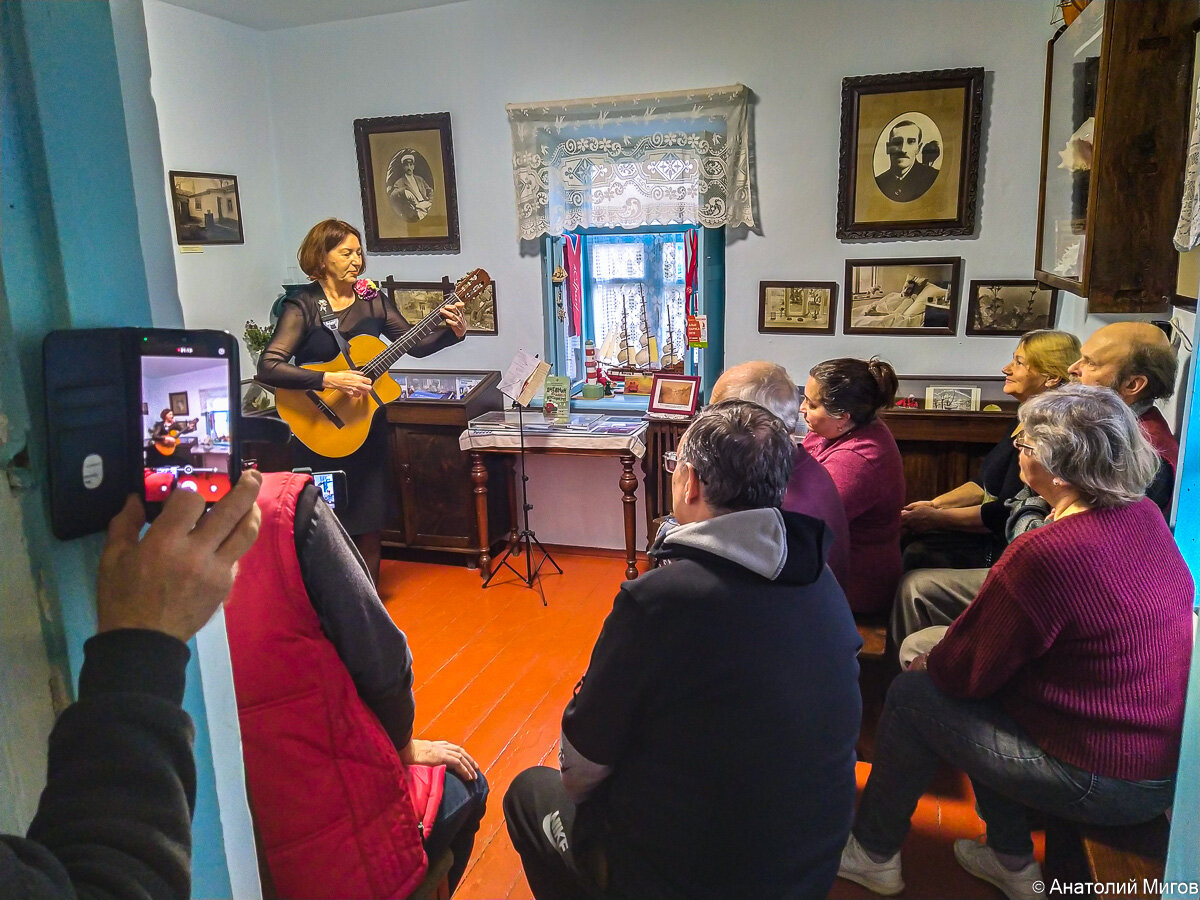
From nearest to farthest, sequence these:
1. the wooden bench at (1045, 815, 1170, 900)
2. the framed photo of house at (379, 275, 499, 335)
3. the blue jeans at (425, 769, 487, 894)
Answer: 1. the blue jeans at (425, 769, 487, 894)
2. the wooden bench at (1045, 815, 1170, 900)
3. the framed photo of house at (379, 275, 499, 335)

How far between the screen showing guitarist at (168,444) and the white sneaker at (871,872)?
2.15 m

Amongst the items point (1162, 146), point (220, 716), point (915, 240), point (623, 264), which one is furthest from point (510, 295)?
point (220, 716)

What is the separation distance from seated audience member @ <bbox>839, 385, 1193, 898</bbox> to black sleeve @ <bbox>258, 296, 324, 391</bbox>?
2.70 metres

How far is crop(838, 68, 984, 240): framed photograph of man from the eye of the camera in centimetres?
375

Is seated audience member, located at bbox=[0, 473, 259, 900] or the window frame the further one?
the window frame

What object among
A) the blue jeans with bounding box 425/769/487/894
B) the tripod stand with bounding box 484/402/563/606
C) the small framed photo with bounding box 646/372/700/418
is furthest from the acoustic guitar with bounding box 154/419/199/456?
the small framed photo with bounding box 646/372/700/418

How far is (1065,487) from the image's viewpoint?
193 cm

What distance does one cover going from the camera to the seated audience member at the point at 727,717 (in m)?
1.41

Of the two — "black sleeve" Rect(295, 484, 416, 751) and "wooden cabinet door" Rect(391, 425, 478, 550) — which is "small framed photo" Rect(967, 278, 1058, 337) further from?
"black sleeve" Rect(295, 484, 416, 751)

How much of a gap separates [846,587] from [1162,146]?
155 centimetres

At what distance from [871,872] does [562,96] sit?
3.82 m

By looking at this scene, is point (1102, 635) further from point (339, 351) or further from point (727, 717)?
point (339, 351)

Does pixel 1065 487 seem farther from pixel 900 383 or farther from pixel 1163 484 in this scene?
pixel 900 383

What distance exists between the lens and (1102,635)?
5.74ft
